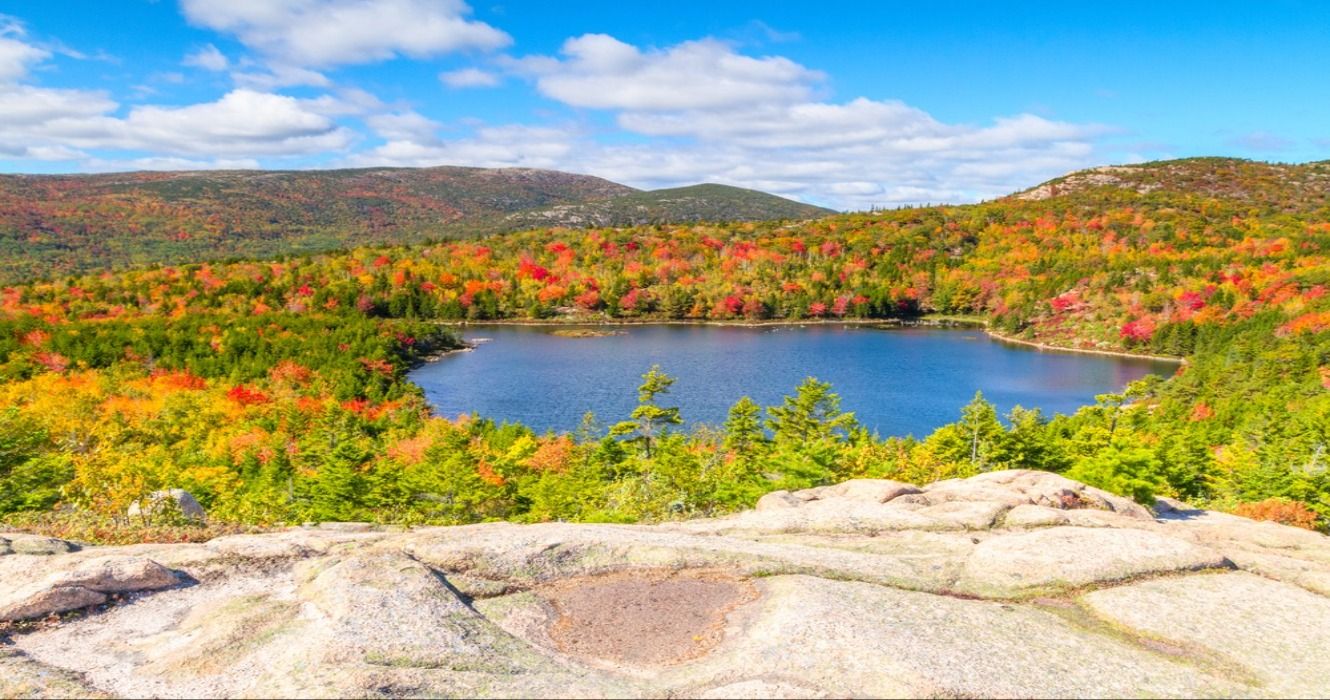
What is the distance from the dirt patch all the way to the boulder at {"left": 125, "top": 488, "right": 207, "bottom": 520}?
16767mm

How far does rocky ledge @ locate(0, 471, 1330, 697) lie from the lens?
36.4 feet

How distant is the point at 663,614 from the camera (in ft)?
46.7

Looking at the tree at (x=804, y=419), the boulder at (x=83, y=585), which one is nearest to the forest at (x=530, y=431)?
the tree at (x=804, y=419)

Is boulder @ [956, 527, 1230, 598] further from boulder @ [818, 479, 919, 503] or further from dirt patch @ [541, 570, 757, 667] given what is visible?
boulder @ [818, 479, 919, 503]

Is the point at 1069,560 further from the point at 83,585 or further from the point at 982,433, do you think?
the point at 982,433

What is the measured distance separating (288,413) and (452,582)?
203ft

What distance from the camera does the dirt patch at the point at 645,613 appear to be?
12812mm

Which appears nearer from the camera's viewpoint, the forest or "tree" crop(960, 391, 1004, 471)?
the forest

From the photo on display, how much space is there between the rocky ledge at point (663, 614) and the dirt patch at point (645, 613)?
5cm

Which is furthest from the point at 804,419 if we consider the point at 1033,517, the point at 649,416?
the point at 1033,517

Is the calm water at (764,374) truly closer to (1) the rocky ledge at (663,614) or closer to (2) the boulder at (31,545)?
(1) the rocky ledge at (663,614)

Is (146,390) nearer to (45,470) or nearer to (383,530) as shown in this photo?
(45,470)

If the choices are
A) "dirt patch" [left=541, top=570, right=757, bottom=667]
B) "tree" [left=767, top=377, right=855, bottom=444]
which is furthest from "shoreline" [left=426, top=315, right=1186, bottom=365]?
"dirt patch" [left=541, top=570, right=757, bottom=667]

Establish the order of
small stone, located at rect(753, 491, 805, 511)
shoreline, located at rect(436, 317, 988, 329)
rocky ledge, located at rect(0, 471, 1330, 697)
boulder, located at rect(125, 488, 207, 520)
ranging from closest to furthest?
rocky ledge, located at rect(0, 471, 1330, 697) → small stone, located at rect(753, 491, 805, 511) → boulder, located at rect(125, 488, 207, 520) → shoreline, located at rect(436, 317, 988, 329)
